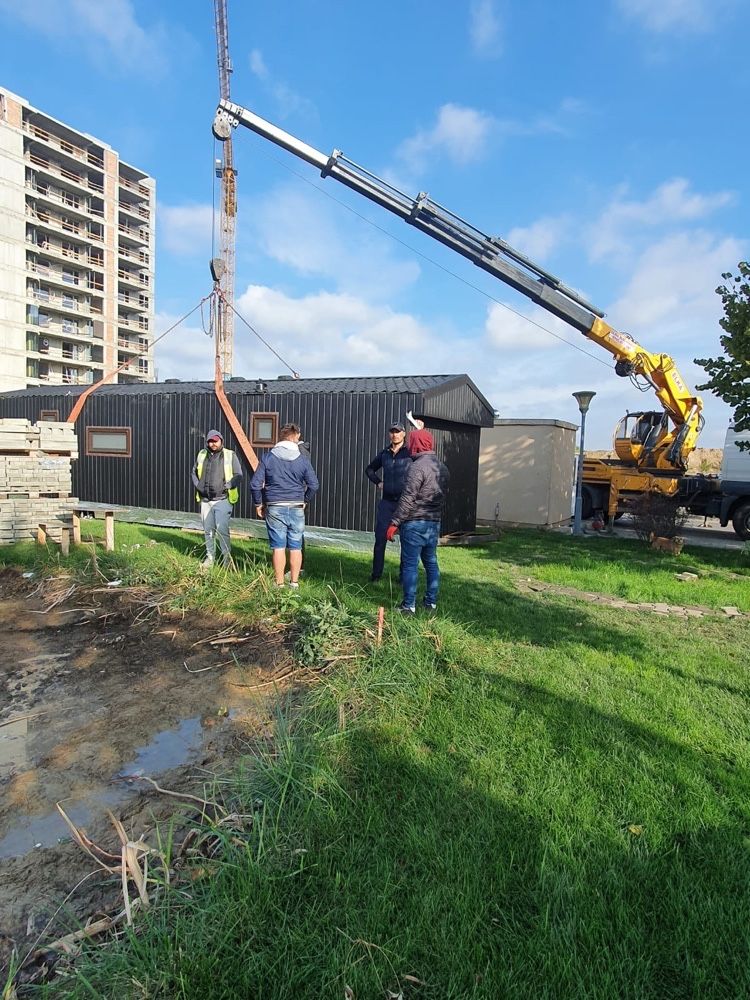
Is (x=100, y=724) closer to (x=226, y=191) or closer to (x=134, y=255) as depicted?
(x=226, y=191)

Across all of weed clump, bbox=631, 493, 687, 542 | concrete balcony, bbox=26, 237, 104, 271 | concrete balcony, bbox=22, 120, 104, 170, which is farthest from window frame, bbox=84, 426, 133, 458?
concrete balcony, bbox=22, 120, 104, 170

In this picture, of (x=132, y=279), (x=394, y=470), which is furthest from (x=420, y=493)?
(x=132, y=279)

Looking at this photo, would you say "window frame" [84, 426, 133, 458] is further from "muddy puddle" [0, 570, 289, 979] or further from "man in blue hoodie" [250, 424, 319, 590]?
"man in blue hoodie" [250, 424, 319, 590]

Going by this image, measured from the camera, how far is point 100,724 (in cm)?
315

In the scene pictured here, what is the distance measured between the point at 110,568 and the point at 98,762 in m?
3.77


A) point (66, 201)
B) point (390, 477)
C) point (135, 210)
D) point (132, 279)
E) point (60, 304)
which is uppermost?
point (135, 210)

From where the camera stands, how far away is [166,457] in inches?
503

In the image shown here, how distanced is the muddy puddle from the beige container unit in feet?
33.9

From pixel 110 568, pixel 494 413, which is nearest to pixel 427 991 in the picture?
pixel 110 568

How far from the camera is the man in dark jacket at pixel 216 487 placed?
252 inches

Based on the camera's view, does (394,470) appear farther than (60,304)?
No

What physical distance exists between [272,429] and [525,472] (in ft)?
20.9

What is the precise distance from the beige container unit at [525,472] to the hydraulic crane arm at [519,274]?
90.6 inches

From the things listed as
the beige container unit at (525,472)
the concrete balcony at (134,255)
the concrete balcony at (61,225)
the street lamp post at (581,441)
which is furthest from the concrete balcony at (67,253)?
the street lamp post at (581,441)
